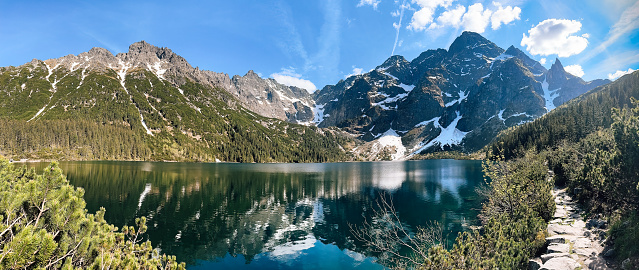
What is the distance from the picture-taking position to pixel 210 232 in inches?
1264

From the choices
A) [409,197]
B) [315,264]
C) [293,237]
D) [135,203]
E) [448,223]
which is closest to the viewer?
[315,264]

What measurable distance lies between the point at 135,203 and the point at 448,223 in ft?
162

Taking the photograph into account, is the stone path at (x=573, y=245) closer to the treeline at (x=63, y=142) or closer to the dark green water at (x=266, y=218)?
the dark green water at (x=266, y=218)

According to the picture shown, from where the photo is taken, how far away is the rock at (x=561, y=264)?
1293cm

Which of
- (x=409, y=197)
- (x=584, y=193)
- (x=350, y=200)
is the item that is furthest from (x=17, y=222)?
(x=409, y=197)

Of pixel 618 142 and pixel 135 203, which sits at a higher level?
pixel 618 142

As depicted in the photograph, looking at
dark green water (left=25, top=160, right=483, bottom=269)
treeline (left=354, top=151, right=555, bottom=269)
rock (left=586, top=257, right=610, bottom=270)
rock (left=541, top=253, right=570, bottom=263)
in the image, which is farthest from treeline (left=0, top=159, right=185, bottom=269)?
rock (left=586, top=257, right=610, bottom=270)

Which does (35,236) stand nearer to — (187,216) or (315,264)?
(315,264)

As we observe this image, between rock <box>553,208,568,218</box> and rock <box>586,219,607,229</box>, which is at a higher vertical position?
rock <box>586,219,607,229</box>

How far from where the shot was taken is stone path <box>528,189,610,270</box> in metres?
13.3

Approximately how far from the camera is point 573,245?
1597cm

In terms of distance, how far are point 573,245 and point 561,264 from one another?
4.18 m

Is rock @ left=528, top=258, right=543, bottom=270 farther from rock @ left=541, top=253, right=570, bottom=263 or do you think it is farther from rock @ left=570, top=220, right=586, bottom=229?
rock @ left=570, top=220, right=586, bottom=229

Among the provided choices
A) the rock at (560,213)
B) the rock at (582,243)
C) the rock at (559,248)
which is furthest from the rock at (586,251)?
the rock at (560,213)
